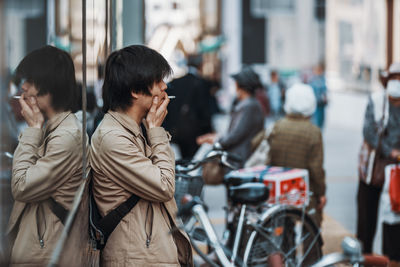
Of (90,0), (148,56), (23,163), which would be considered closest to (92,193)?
(148,56)

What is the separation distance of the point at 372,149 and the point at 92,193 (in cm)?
323

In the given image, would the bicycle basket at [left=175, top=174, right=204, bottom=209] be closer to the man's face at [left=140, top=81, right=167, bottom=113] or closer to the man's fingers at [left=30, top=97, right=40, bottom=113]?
the man's face at [left=140, top=81, right=167, bottom=113]

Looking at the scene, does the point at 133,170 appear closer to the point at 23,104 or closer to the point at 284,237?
the point at 23,104

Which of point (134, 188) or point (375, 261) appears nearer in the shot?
point (134, 188)

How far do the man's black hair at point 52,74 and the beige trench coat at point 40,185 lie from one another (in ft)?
0.19

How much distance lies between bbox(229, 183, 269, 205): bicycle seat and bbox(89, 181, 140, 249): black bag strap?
1649mm

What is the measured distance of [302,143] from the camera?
5363 millimetres

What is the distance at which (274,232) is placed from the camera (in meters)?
4.55

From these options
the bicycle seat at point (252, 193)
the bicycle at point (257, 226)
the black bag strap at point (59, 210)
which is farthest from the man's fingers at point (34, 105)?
the bicycle seat at point (252, 193)

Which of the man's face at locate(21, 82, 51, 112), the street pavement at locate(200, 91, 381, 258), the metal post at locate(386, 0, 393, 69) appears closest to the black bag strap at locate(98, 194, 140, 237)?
the man's face at locate(21, 82, 51, 112)

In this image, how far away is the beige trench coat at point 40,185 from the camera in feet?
5.41

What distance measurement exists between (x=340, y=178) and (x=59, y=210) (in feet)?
32.0

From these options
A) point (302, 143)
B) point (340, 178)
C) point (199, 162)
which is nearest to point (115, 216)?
point (199, 162)

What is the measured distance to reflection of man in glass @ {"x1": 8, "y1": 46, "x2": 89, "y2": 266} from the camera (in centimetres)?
166
